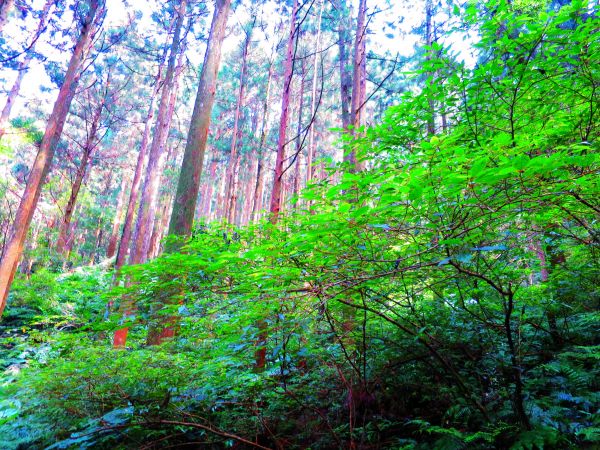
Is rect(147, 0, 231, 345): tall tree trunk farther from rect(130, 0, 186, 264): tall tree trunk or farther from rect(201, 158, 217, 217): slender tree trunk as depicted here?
rect(201, 158, 217, 217): slender tree trunk

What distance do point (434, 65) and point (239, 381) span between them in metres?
3.19

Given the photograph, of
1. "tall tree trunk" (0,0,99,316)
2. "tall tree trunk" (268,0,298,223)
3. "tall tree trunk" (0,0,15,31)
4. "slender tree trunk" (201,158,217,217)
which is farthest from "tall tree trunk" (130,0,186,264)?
"slender tree trunk" (201,158,217,217)

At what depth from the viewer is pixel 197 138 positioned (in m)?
5.42

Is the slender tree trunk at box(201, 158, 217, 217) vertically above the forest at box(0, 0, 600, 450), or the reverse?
the slender tree trunk at box(201, 158, 217, 217)

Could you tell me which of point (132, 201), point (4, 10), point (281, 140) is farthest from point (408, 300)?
point (132, 201)

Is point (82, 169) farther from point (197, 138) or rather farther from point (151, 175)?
point (197, 138)

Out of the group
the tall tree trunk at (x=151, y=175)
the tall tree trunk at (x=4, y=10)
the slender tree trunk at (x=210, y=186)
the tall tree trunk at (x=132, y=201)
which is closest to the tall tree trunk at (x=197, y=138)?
the tall tree trunk at (x=151, y=175)

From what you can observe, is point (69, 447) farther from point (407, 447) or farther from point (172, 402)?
point (407, 447)

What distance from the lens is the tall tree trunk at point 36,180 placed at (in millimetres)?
6625

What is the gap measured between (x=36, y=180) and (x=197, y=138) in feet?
14.0

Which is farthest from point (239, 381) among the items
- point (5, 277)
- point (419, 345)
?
point (5, 277)

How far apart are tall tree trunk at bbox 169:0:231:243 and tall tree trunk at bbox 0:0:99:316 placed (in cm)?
376

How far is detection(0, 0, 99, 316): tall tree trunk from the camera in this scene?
261 inches

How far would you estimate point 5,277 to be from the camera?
6.58m
